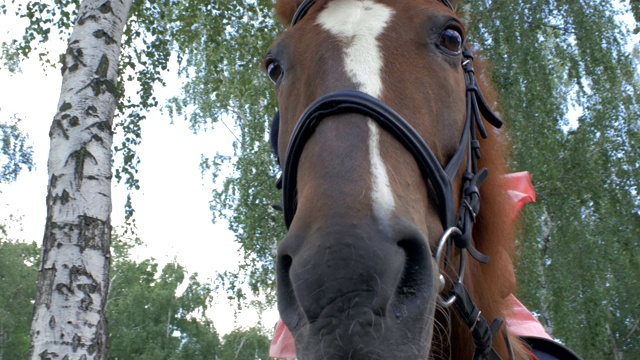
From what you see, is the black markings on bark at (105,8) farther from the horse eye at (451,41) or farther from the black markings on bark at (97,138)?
the horse eye at (451,41)

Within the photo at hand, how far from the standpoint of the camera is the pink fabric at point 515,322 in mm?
2824

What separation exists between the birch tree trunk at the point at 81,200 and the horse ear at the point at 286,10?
1.77 metres

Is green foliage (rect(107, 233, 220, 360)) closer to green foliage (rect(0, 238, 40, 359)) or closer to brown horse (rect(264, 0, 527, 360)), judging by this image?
green foliage (rect(0, 238, 40, 359))

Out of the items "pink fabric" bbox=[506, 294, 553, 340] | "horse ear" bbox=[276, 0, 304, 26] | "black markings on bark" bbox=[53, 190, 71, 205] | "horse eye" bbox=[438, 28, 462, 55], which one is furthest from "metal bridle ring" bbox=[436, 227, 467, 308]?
"black markings on bark" bbox=[53, 190, 71, 205]

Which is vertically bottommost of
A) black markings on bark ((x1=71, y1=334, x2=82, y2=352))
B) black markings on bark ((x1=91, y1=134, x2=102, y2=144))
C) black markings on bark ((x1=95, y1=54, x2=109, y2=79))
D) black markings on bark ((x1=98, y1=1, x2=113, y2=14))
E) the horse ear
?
black markings on bark ((x1=71, y1=334, x2=82, y2=352))

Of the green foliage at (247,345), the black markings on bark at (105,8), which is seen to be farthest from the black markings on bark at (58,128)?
the green foliage at (247,345)

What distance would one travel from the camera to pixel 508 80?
8.07m

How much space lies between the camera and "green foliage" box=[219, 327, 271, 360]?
37406 millimetres

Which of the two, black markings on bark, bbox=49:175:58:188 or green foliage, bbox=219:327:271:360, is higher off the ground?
green foliage, bbox=219:327:271:360

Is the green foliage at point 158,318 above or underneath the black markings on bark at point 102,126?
above

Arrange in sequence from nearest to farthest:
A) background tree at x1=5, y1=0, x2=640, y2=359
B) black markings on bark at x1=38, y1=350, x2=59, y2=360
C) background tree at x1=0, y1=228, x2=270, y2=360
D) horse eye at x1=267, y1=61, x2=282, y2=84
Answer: horse eye at x1=267, y1=61, x2=282, y2=84 < black markings on bark at x1=38, y1=350, x2=59, y2=360 < background tree at x1=5, y1=0, x2=640, y2=359 < background tree at x1=0, y1=228, x2=270, y2=360

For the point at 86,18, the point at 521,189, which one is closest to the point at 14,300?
the point at 86,18

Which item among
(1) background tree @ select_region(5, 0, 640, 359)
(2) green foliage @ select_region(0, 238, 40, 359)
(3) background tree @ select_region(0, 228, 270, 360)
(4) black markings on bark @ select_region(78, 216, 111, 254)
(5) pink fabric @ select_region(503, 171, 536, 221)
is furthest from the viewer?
(3) background tree @ select_region(0, 228, 270, 360)

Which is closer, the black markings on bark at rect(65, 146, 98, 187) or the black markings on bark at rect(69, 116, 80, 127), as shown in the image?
the black markings on bark at rect(65, 146, 98, 187)
